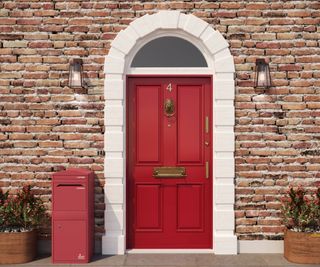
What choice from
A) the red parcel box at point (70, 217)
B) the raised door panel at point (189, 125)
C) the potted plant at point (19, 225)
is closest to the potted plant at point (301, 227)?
the raised door panel at point (189, 125)

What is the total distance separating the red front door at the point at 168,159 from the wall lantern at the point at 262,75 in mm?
721

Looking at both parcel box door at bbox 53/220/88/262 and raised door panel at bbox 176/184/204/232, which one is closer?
parcel box door at bbox 53/220/88/262

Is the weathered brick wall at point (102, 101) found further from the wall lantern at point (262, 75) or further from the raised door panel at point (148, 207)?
the raised door panel at point (148, 207)

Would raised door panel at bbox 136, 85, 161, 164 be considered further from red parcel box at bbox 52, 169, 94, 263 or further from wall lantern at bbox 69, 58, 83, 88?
red parcel box at bbox 52, 169, 94, 263

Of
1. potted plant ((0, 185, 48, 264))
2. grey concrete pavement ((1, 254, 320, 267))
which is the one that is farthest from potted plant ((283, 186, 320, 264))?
potted plant ((0, 185, 48, 264))

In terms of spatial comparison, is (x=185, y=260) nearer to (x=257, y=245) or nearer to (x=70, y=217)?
(x=257, y=245)

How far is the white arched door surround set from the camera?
21.5 ft

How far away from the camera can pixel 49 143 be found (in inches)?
260

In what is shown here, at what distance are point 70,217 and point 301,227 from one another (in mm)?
3144

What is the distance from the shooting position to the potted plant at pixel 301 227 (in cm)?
608

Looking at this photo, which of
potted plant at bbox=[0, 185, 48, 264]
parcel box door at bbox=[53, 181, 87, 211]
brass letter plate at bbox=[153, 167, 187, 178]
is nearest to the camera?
parcel box door at bbox=[53, 181, 87, 211]

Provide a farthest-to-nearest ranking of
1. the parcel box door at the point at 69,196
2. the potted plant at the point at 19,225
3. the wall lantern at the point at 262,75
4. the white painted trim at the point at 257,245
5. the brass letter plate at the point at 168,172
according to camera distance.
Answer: the brass letter plate at the point at 168,172 → the white painted trim at the point at 257,245 → the wall lantern at the point at 262,75 → the potted plant at the point at 19,225 → the parcel box door at the point at 69,196

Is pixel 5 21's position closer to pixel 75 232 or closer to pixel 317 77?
pixel 75 232

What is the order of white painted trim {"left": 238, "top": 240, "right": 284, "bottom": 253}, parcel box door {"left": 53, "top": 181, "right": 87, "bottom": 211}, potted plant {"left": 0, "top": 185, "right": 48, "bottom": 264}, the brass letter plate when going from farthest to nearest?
1. the brass letter plate
2. white painted trim {"left": 238, "top": 240, "right": 284, "bottom": 253}
3. potted plant {"left": 0, "top": 185, "right": 48, "bottom": 264}
4. parcel box door {"left": 53, "top": 181, "right": 87, "bottom": 211}
